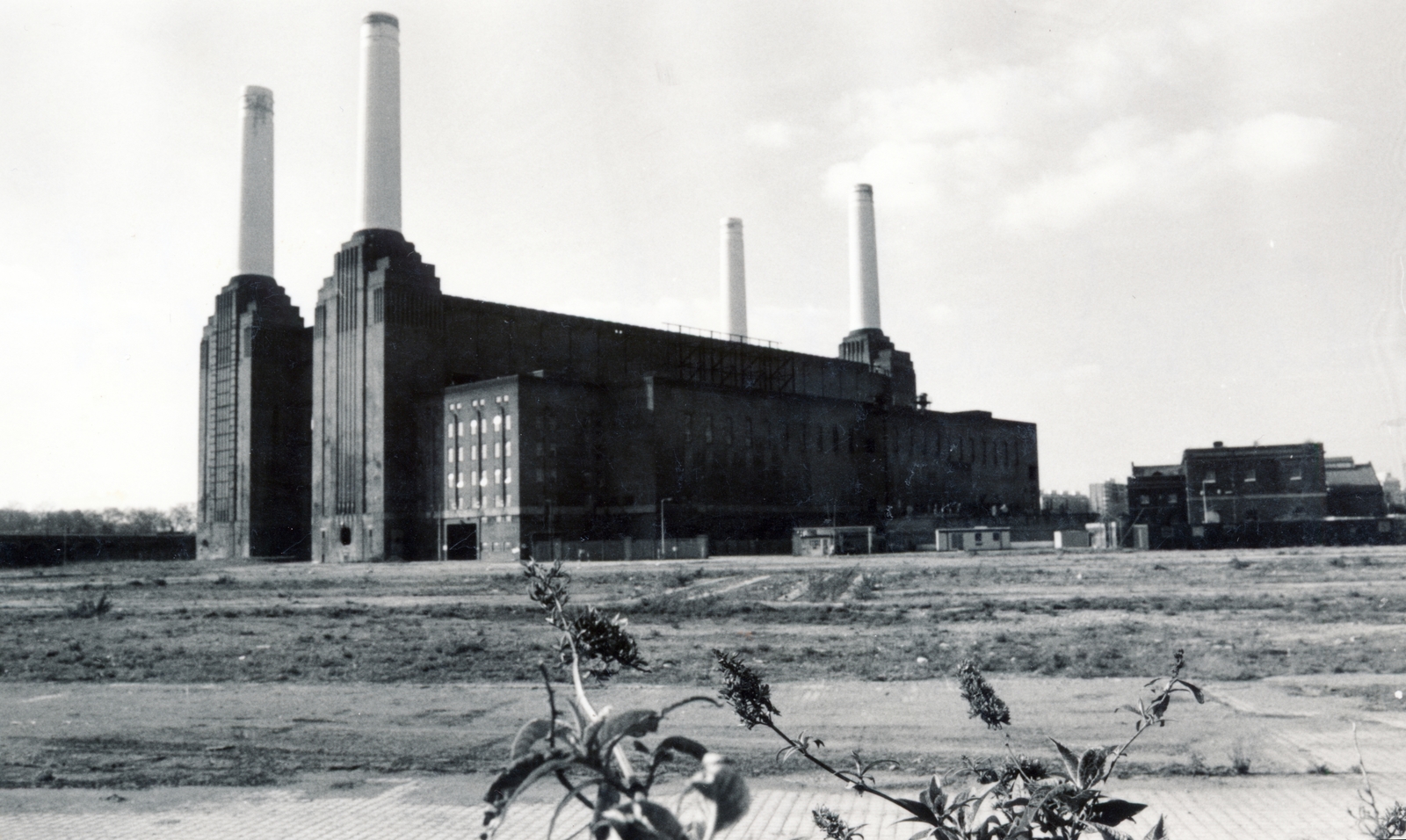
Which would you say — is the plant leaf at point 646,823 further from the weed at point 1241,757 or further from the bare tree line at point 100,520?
the bare tree line at point 100,520

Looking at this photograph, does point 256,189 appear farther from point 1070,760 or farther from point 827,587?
point 1070,760

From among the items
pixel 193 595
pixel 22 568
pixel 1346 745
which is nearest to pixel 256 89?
pixel 22 568

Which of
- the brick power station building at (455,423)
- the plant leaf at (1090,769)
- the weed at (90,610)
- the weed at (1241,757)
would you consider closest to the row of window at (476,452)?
the brick power station building at (455,423)

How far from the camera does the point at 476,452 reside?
6419 centimetres

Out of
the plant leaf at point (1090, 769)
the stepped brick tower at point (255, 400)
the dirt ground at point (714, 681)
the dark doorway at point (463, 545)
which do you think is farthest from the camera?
the stepped brick tower at point (255, 400)

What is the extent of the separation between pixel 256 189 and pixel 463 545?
1208 inches

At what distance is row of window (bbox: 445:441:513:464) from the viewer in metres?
62.8

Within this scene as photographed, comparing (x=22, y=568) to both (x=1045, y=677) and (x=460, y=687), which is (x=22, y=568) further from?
(x=1045, y=677)

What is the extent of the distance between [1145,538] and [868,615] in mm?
38833

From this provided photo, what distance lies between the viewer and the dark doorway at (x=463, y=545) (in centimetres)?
6400

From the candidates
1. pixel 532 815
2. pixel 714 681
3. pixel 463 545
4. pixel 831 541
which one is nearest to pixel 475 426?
pixel 463 545

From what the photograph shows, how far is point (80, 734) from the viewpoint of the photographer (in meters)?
10.2

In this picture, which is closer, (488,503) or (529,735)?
(529,735)

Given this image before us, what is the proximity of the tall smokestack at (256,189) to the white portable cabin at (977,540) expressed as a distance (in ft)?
161
